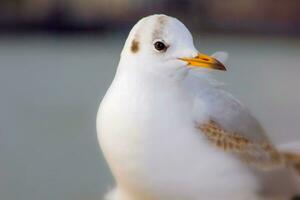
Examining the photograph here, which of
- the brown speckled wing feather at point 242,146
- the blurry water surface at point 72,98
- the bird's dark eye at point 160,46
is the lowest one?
the blurry water surface at point 72,98

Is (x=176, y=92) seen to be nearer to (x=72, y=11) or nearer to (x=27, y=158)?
(x=27, y=158)

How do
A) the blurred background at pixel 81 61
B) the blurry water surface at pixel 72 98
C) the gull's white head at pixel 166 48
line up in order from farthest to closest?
1. the blurred background at pixel 81 61
2. the blurry water surface at pixel 72 98
3. the gull's white head at pixel 166 48

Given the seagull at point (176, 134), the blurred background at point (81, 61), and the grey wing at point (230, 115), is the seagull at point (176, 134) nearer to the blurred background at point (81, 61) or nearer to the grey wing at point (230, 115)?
the grey wing at point (230, 115)

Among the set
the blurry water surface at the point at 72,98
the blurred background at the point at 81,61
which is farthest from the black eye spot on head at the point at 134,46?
the blurred background at the point at 81,61

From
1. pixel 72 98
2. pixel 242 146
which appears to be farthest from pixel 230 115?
pixel 72 98

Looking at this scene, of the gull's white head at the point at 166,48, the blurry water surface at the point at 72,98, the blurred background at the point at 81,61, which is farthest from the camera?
the blurred background at the point at 81,61

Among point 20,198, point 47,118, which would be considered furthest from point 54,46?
point 20,198

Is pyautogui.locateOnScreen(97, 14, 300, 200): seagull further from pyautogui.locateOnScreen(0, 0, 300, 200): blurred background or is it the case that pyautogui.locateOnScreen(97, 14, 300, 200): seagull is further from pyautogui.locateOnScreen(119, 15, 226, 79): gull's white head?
pyautogui.locateOnScreen(0, 0, 300, 200): blurred background
